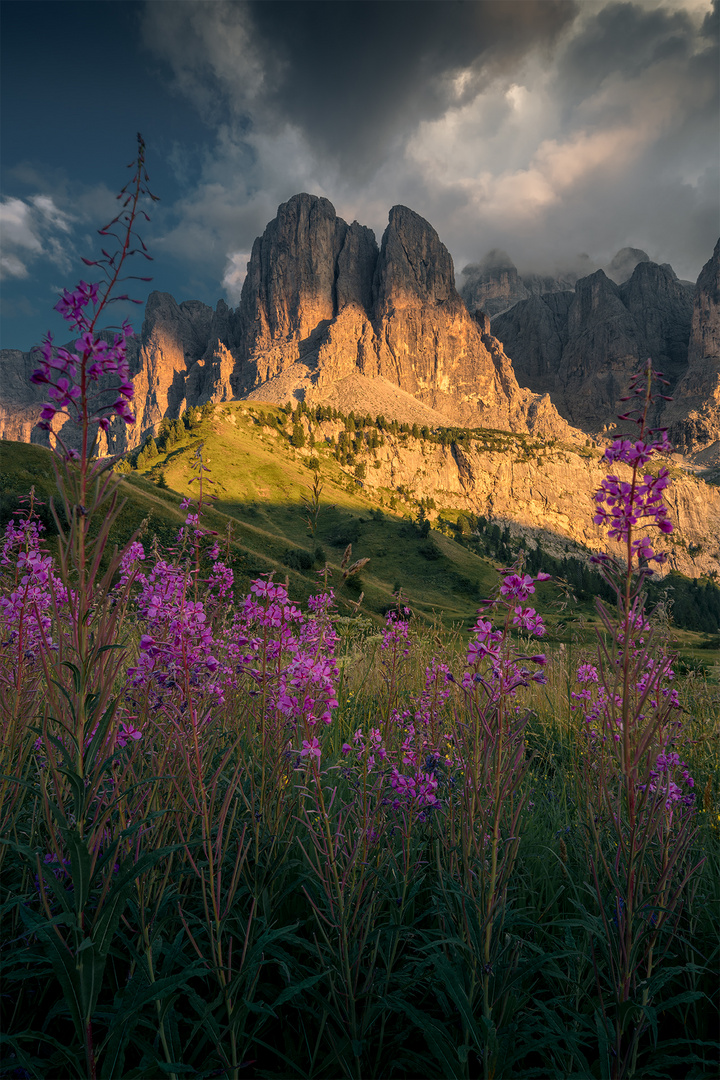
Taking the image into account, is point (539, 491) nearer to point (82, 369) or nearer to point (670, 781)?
point (670, 781)

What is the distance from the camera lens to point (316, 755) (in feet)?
8.68

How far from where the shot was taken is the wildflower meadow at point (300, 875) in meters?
2.00

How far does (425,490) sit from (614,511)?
472ft

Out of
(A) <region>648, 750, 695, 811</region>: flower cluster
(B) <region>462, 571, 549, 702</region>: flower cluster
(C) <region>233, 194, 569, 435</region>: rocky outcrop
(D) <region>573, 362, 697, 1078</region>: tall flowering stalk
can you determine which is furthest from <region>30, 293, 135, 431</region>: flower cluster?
(C) <region>233, 194, 569, 435</region>: rocky outcrop

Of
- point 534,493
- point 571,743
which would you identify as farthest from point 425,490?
point 571,743

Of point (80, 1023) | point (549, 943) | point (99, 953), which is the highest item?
point (99, 953)

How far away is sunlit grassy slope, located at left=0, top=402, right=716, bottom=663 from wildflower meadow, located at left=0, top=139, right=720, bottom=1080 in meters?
27.0

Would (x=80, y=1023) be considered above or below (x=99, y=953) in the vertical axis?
below

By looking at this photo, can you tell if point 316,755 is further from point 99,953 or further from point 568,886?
point 568,886

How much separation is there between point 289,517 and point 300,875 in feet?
251

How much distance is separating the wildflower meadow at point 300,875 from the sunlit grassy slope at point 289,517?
27006 mm

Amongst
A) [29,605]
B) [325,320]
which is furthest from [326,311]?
[29,605]

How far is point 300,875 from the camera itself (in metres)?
2.75

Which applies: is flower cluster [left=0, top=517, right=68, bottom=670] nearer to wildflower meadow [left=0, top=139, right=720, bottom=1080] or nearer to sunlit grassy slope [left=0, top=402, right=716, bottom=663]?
wildflower meadow [left=0, top=139, right=720, bottom=1080]
